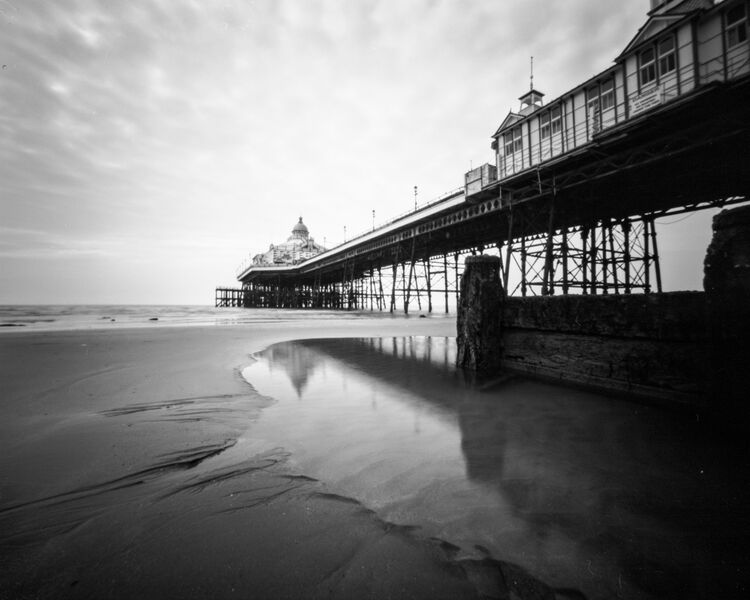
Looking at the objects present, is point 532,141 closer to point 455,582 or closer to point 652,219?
point 652,219

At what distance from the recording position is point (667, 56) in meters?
11.0

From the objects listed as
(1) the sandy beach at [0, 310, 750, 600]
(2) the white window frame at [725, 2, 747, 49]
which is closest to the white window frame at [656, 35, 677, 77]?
(2) the white window frame at [725, 2, 747, 49]

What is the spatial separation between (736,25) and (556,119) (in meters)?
6.04

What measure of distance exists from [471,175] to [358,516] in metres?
19.6

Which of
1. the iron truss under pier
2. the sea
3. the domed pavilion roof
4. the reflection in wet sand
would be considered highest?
the domed pavilion roof

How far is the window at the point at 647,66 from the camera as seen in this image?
1142cm

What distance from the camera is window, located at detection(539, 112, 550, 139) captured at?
15562 millimetres

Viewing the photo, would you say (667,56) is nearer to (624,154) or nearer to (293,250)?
(624,154)

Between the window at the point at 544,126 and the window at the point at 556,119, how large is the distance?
27cm

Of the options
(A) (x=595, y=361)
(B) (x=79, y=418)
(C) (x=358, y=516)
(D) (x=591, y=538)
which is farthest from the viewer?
(A) (x=595, y=361)

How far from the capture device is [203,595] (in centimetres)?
107

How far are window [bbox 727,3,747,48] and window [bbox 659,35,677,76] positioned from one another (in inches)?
49.7

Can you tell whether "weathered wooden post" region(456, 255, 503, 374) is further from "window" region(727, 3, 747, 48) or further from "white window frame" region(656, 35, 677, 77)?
"white window frame" region(656, 35, 677, 77)

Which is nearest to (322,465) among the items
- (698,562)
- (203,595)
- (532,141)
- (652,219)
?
(203,595)
